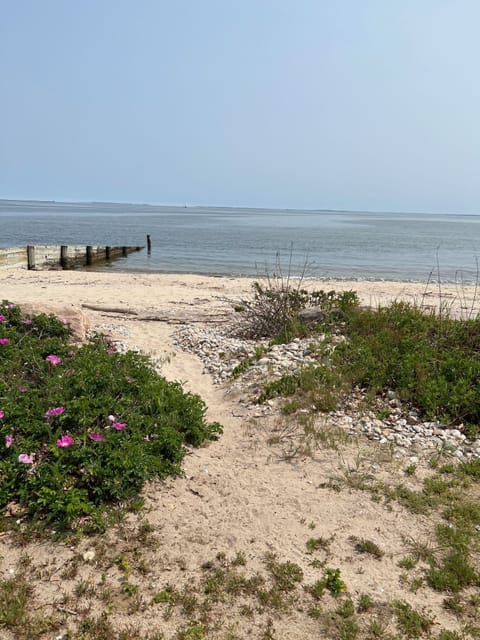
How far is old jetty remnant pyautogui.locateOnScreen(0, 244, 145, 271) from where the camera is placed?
1000 inches

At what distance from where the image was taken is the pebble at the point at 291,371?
20.0 ft

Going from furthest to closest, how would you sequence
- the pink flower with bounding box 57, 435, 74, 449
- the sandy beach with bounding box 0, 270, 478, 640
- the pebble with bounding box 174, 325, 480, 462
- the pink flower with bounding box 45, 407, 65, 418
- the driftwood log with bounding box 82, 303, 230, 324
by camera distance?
the driftwood log with bounding box 82, 303, 230, 324 < the pebble with bounding box 174, 325, 480, 462 < the pink flower with bounding box 45, 407, 65, 418 < the pink flower with bounding box 57, 435, 74, 449 < the sandy beach with bounding box 0, 270, 478, 640

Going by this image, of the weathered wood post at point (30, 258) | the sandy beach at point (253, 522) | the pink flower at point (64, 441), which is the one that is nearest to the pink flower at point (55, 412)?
the pink flower at point (64, 441)

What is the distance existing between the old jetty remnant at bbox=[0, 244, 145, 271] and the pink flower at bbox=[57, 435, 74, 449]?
22381 mm

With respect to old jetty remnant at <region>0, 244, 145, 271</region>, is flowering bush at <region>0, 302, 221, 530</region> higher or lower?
lower

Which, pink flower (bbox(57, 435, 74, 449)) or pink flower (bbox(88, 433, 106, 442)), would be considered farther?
pink flower (bbox(88, 433, 106, 442))

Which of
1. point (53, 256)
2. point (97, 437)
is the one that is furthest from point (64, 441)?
point (53, 256)

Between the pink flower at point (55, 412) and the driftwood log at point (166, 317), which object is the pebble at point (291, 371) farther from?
the pink flower at point (55, 412)

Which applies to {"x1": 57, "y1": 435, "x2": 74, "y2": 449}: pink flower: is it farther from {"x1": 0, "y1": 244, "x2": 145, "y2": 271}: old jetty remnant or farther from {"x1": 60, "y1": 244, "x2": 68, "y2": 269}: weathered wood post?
{"x1": 60, "y1": 244, "x2": 68, "y2": 269}: weathered wood post

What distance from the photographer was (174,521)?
4.55 meters

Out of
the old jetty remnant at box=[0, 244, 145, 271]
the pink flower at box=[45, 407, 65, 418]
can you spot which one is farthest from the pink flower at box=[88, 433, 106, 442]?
the old jetty remnant at box=[0, 244, 145, 271]

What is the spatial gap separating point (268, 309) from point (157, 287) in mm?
9373

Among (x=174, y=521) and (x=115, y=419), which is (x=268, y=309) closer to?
(x=115, y=419)

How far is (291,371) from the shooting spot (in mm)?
7934
